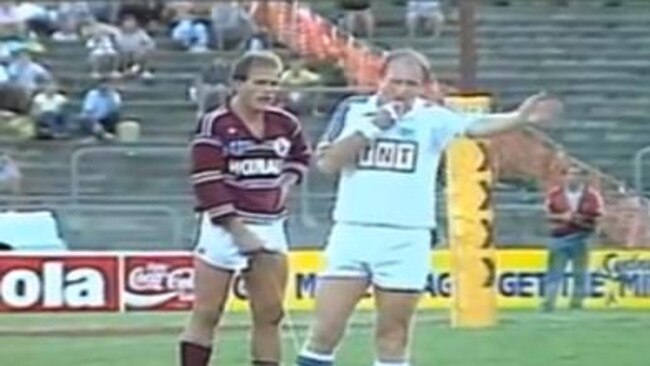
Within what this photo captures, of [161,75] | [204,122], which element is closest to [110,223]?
[161,75]

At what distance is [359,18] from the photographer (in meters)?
37.6

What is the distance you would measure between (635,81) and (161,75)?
667cm

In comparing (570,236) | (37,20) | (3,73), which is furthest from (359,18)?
(570,236)

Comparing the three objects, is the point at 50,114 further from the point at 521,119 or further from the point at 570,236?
the point at 521,119

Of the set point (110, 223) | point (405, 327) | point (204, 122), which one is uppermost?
point (204, 122)

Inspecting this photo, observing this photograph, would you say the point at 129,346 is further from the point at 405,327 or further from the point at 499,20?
the point at 499,20

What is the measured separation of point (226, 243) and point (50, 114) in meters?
20.8

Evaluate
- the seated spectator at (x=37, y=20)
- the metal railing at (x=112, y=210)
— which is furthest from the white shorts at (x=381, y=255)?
the seated spectator at (x=37, y=20)

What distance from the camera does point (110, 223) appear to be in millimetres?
30172

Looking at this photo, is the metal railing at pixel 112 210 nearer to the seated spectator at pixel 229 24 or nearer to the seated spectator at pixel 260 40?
the seated spectator at pixel 260 40

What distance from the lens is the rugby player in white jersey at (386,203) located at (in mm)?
13172

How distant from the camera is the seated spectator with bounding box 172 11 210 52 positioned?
37188 millimetres

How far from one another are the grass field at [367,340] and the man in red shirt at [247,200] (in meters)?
4.08

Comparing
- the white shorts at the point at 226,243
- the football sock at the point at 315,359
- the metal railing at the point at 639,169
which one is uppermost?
the white shorts at the point at 226,243
